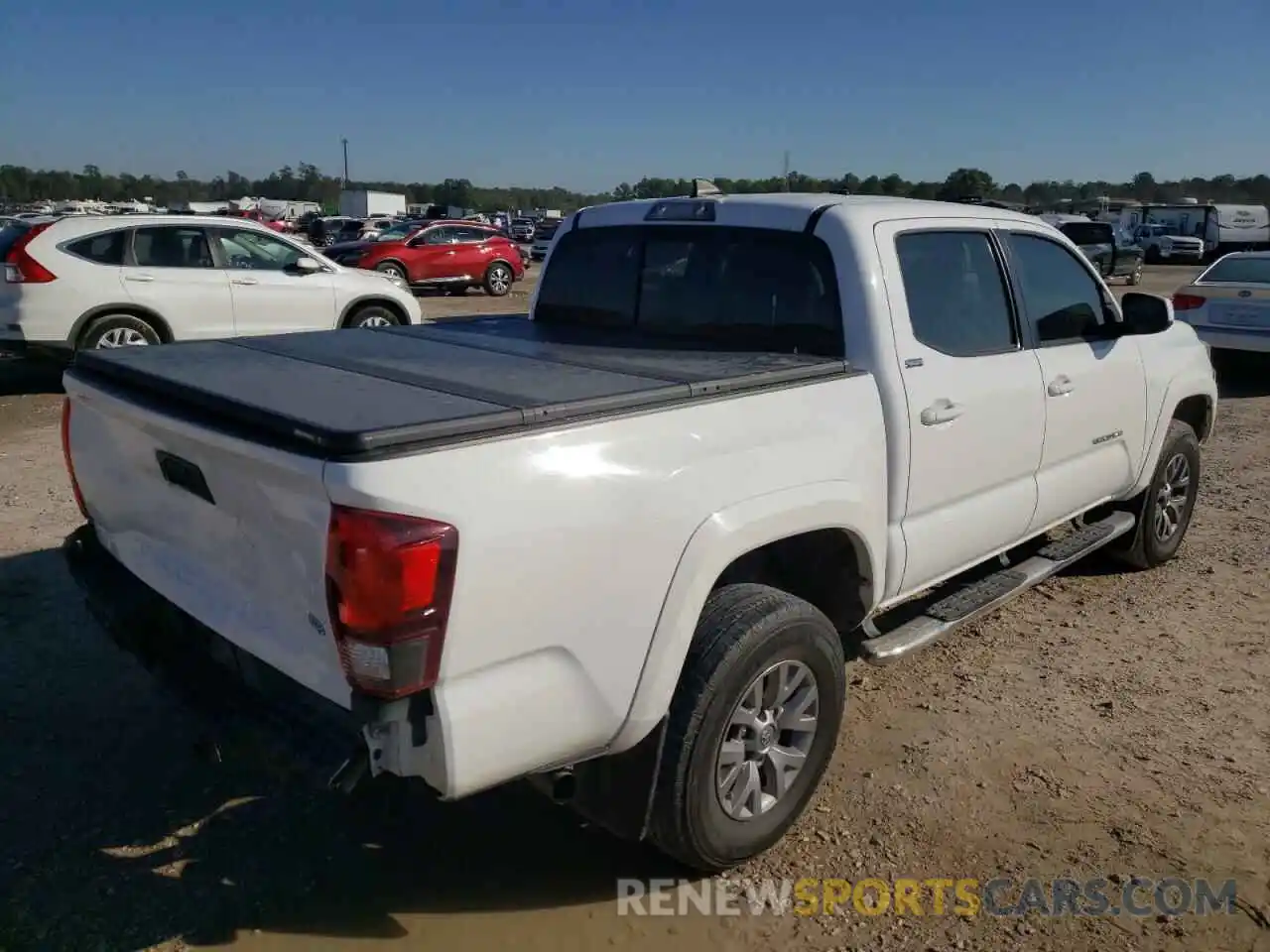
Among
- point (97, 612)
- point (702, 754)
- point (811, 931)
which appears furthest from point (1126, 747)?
Answer: point (97, 612)

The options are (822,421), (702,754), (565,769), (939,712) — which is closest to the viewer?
(565,769)

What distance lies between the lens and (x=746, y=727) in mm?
2982

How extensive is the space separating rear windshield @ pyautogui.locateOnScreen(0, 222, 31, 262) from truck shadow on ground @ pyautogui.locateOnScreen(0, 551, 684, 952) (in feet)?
23.8

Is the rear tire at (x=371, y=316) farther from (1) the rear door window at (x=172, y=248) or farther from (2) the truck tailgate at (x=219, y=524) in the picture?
(2) the truck tailgate at (x=219, y=524)

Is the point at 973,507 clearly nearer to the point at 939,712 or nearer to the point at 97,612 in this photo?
the point at 939,712

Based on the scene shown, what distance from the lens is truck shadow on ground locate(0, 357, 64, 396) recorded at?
1057cm

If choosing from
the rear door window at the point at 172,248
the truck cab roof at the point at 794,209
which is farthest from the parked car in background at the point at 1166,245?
the truck cab roof at the point at 794,209

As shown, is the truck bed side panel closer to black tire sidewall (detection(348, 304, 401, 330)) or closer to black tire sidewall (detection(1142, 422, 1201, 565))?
black tire sidewall (detection(1142, 422, 1201, 565))

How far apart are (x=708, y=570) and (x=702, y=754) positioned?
51 cm

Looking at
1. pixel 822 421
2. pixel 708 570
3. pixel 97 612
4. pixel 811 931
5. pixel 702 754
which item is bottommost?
pixel 811 931

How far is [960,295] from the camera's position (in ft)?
12.9

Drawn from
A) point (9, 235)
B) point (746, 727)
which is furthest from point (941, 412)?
point (9, 235)

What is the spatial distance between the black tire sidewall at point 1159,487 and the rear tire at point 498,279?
18.4 metres

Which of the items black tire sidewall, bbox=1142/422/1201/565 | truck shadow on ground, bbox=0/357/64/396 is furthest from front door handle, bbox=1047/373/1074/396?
truck shadow on ground, bbox=0/357/64/396
